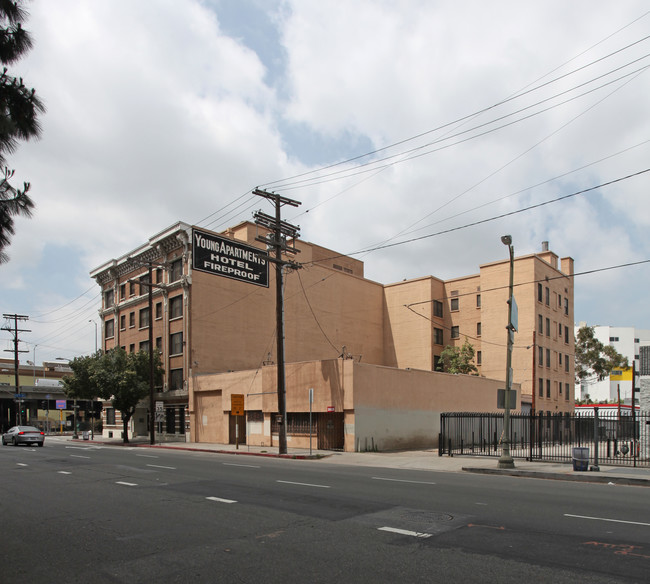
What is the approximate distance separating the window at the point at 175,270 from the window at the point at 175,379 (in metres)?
6.68

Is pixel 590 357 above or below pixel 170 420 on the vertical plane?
above

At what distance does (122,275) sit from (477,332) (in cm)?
3341

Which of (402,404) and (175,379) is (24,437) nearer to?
(175,379)

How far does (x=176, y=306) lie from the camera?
4103cm

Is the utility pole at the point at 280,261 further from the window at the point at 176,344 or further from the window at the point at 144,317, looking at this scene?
the window at the point at 144,317

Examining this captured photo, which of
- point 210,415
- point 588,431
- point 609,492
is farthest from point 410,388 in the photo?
point 609,492

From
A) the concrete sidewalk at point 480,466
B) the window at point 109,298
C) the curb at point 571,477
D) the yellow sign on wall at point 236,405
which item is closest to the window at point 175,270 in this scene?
the window at point 109,298

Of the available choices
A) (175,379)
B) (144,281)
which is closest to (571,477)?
(175,379)

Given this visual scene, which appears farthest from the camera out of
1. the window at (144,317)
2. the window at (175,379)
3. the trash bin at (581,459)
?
the window at (144,317)

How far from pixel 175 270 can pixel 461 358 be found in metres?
25.7

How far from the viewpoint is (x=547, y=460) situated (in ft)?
71.4

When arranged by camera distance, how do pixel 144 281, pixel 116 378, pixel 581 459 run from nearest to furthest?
pixel 581 459 < pixel 116 378 < pixel 144 281

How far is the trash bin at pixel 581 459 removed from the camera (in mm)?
17984

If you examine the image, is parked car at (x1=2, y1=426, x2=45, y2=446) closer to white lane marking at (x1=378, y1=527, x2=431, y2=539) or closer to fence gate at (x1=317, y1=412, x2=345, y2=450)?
fence gate at (x1=317, y1=412, x2=345, y2=450)
